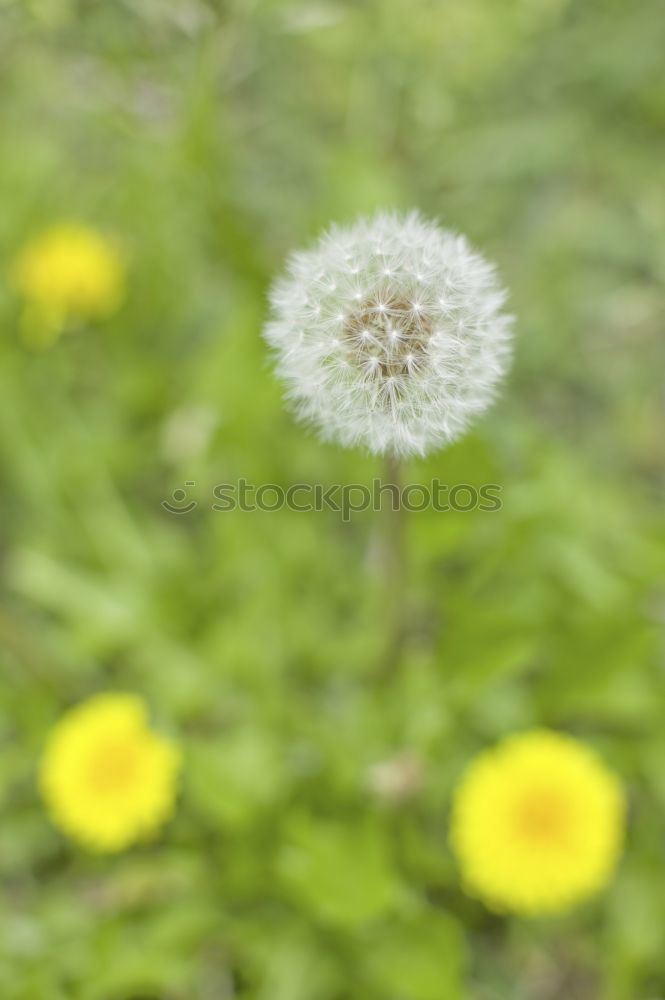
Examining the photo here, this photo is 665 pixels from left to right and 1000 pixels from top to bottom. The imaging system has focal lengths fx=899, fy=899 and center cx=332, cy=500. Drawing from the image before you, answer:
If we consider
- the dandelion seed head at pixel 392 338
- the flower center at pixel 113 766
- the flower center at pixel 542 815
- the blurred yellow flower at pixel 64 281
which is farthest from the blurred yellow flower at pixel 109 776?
the blurred yellow flower at pixel 64 281

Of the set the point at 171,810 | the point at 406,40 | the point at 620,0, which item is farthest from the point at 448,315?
the point at 620,0

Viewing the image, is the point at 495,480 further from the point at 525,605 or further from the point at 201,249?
the point at 201,249

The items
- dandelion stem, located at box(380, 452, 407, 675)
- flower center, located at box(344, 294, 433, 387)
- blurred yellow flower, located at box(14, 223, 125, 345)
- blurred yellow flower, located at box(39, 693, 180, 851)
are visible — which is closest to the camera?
flower center, located at box(344, 294, 433, 387)

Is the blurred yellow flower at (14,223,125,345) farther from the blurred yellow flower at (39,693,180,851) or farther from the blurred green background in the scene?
the blurred yellow flower at (39,693,180,851)

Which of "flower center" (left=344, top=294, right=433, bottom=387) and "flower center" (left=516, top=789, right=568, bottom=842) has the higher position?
"flower center" (left=344, top=294, right=433, bottom=387)

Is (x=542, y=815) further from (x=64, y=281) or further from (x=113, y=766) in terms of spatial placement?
(x=64, y=281)

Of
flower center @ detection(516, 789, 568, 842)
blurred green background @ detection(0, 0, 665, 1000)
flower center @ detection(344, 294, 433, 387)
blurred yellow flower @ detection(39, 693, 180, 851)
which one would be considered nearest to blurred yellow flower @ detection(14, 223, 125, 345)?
blurred green background @ detection(0, 0, 665, 1000)

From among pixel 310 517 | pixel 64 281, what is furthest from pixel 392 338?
pixel 64 281
